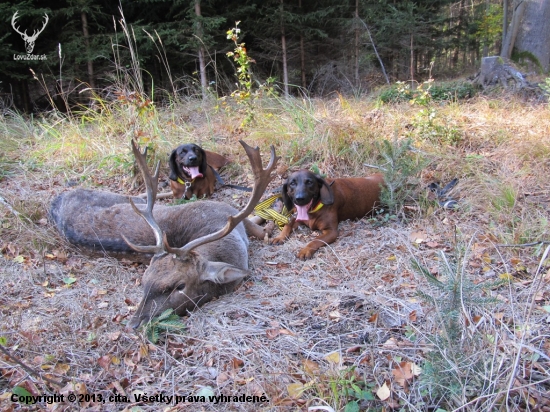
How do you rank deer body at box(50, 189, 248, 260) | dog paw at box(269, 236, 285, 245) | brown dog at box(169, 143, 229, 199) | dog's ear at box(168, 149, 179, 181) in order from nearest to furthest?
1. deer body at box(50, 189, 248, 260)
2. dog paw at box(269, 236, 285, 245)
3. brown dog at box(169, 143, 229, 199)
4. dog's ear at box(168, 149, 179, 181)

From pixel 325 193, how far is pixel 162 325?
2.17m

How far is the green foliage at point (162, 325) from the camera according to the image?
8.78 ft

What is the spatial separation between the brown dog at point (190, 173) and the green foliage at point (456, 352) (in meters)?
3.74

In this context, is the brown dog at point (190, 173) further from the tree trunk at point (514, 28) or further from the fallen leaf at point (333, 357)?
the tree trunk at point (514, 28)

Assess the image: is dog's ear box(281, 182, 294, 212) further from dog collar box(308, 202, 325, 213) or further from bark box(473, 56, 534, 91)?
bark box(473, 56, 534, 91)

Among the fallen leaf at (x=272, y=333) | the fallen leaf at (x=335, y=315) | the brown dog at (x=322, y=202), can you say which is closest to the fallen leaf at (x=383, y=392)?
the fallen leaf at (x=335, y=315)

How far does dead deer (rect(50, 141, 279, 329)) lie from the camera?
292 centimetres

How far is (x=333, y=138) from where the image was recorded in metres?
5.59

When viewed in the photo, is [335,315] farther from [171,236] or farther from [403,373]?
[171,236]

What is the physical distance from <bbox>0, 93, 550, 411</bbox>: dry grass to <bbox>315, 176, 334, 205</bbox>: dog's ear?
1.38ft

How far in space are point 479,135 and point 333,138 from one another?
2.07 metres

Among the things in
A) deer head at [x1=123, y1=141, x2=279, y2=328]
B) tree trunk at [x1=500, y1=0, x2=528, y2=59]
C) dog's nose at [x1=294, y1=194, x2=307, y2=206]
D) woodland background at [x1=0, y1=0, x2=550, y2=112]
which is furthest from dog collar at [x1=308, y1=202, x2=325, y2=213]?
tree trunk at [x1=500, y1=0, x2=528, y2=59]

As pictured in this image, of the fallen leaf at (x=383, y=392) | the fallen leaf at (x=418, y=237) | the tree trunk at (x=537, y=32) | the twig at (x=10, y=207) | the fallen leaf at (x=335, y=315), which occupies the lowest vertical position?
the fallen leaf at (x=418, y=237)

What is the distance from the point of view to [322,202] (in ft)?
13.7
